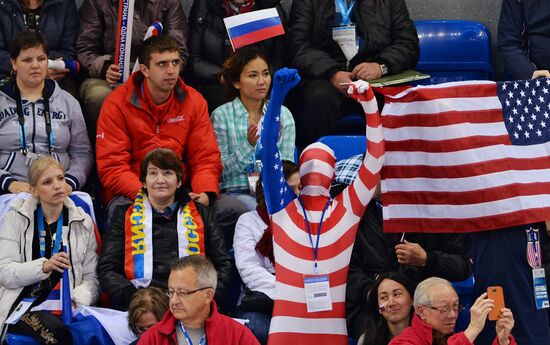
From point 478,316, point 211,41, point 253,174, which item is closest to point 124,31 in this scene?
point 211,41

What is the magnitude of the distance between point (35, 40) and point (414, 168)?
2.61 meters

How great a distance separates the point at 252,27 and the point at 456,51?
69.0 inches

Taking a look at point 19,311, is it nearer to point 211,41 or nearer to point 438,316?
point 438,316

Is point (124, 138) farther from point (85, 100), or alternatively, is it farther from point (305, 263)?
point (305, 263)

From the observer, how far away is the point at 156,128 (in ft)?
25.9

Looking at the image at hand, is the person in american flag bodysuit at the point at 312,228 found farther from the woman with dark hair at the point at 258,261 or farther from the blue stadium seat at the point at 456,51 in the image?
the blue stadium seat at the point at 456,51

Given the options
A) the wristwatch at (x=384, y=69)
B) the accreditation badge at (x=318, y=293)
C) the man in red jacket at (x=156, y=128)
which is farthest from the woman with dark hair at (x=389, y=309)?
the wristwatch at (x=384, y=69)

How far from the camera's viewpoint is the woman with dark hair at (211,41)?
8.67 metres

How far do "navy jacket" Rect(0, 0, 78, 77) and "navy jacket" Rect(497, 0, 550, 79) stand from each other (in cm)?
301

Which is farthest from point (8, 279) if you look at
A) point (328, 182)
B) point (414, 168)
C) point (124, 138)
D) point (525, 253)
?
point (525, 253)

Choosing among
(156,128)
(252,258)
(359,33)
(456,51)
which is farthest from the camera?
(456,51)

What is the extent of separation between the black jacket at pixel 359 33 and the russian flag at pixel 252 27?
44 centimetres

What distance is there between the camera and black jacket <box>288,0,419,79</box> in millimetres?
8617

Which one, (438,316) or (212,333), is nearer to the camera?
(212,333)
